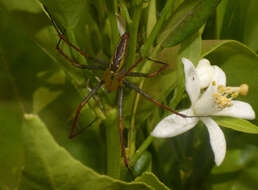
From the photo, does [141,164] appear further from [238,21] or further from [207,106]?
[238,21]

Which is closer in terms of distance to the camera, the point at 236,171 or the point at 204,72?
the point at 204,72

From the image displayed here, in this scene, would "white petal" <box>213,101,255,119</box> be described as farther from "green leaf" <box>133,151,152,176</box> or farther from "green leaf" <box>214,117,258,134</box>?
"green leaf" <box>133,151,152,176</box>

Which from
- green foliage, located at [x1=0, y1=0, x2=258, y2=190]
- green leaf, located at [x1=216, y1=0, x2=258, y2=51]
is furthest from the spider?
green leaf, located at [x1=216, y1=0, x2=258, y2=51]

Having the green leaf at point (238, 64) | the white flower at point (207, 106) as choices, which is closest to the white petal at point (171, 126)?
the white flower at point (207, 106)

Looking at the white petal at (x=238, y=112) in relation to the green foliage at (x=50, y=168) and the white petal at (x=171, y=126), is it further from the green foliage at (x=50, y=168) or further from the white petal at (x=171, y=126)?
the green foliage at (x=50, y=168)

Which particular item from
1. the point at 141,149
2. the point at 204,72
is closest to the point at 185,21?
the point at 204,72

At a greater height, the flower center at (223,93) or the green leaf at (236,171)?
the flower center at (223,93)
